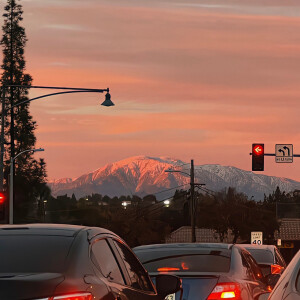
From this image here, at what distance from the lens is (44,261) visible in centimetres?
779

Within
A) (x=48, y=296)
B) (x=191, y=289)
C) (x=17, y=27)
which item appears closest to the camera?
(x=48, y=296)

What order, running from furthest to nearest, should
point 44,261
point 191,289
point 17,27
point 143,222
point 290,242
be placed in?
point 143,222 < point 290,242 < point 17,27 < point 191,289 < point 44,261

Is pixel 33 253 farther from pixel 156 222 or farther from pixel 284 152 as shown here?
pixel 156 222

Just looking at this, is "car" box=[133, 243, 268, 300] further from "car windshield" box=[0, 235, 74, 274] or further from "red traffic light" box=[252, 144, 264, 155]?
"red traffic light" box=[252, 144, 264, 155]

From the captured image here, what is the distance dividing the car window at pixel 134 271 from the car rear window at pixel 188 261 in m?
3.30

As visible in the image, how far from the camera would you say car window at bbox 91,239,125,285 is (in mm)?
8188

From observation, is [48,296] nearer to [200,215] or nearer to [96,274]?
[96,274]

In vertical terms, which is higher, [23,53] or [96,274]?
[23,53]

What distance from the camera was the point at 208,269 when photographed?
13.3 m

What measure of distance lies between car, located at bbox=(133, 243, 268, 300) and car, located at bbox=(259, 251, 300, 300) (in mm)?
4602

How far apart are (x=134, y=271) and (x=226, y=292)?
3.24 meters

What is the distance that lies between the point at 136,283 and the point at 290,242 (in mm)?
119449

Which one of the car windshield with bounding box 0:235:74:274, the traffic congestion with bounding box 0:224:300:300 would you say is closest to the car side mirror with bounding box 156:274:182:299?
the traffic congestion with bounding box 0:224:300:300

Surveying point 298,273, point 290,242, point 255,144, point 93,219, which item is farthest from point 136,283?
point 93,219
